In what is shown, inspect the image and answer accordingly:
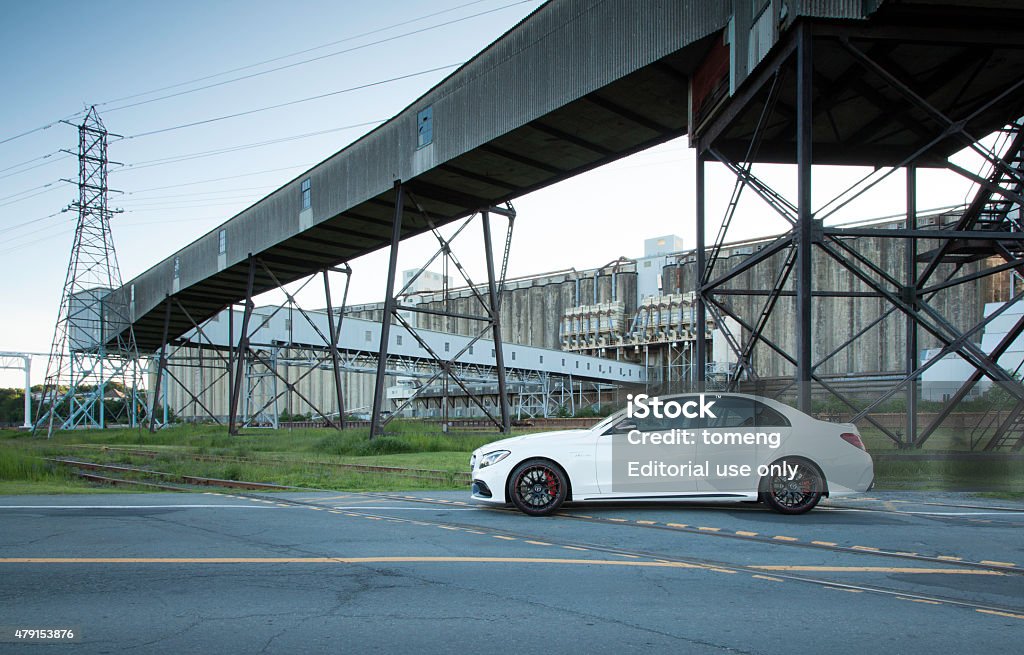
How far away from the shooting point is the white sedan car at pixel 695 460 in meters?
9.69

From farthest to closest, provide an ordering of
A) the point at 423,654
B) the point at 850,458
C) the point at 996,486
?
the point at 996,486 < the point at 850,458 < the point at 423,654

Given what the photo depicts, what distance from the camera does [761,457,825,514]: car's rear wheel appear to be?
9.73 meters

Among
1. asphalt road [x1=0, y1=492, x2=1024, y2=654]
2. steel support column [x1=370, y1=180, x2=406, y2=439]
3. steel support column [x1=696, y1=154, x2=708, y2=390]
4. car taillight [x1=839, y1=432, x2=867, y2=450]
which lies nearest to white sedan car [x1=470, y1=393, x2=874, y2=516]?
car taillight [x1=839, y1=432, x2=867, y2=450]

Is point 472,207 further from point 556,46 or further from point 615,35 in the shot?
point 615,35

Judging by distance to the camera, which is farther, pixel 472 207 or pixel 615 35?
pixel 472 207

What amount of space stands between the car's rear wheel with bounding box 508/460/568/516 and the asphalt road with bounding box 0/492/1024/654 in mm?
289

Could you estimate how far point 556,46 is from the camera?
18562mm

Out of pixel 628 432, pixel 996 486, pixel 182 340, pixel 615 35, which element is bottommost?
pixel 996 486

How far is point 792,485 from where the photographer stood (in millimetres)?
9758

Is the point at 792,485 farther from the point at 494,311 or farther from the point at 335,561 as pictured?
the point at 494,311

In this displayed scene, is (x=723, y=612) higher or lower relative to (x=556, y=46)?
lower

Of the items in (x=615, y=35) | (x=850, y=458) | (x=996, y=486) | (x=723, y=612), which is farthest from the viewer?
(x=615, y=35)

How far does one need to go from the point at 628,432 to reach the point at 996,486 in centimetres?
787

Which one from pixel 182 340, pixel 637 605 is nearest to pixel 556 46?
pixel 637 605
